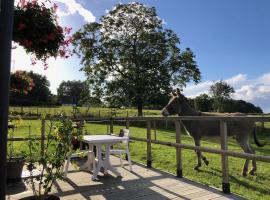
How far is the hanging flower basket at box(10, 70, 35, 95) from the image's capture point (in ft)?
16.5

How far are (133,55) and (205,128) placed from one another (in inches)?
926

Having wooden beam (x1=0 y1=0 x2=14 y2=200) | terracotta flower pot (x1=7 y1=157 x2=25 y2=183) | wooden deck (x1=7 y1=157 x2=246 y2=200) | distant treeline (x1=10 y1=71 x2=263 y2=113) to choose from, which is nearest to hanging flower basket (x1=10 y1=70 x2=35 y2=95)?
distant treeline (x1=10 y1=71 x2=263 y2=113)

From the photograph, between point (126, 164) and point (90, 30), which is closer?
point (126, 164)

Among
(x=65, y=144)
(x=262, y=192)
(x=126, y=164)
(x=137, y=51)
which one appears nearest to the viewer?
(x=65, y=144)

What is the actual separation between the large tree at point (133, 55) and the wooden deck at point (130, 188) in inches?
909

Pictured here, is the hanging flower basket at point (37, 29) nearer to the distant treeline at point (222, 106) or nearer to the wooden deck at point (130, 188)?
the wooden deck at point (130, 188)

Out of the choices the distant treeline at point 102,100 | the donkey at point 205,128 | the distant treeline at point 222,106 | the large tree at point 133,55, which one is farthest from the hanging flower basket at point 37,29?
the distant treeline at point 222,106

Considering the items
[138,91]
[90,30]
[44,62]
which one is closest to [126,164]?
[44,62]

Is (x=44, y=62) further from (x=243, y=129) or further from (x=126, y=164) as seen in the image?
(x=243, y=129)

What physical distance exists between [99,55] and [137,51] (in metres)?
3.78

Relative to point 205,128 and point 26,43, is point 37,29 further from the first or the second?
point 205,128

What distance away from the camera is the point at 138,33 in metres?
32.0

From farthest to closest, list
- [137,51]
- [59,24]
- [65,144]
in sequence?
[137,51]
[59,24]
[65,144]

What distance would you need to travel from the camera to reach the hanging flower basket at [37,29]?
415 cm
